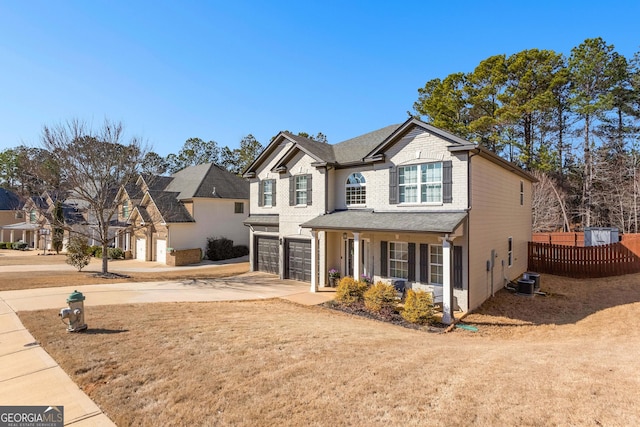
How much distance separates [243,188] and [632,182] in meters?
36.8

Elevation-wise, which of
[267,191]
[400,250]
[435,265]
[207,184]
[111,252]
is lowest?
[111,252]

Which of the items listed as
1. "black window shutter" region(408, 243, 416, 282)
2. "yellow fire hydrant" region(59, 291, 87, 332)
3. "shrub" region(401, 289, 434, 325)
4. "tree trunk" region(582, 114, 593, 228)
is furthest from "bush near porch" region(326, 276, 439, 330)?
"tree trunk" region(582, 114, 593, 228)

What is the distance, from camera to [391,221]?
13.5 meters

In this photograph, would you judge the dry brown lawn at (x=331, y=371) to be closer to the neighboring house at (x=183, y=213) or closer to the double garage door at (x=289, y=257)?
the double garage door at (x=289, y=257)

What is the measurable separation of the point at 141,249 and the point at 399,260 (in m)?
24.9

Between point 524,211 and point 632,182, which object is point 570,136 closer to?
point 632,182

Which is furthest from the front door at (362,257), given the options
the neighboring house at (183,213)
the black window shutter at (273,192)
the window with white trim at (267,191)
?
the neighboring house at (183,213)

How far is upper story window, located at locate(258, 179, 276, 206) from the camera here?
2031 centimetres

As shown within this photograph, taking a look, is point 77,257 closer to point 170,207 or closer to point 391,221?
point 170,207

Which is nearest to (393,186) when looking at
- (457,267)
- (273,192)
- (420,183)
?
(420,183)

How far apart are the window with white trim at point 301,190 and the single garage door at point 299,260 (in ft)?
7.45

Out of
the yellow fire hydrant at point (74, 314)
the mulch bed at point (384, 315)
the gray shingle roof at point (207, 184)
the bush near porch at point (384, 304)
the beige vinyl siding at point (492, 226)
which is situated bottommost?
the mulch bed at point (384, 315)

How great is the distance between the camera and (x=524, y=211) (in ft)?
65.9

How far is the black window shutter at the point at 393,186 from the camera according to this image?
47.6 ft
